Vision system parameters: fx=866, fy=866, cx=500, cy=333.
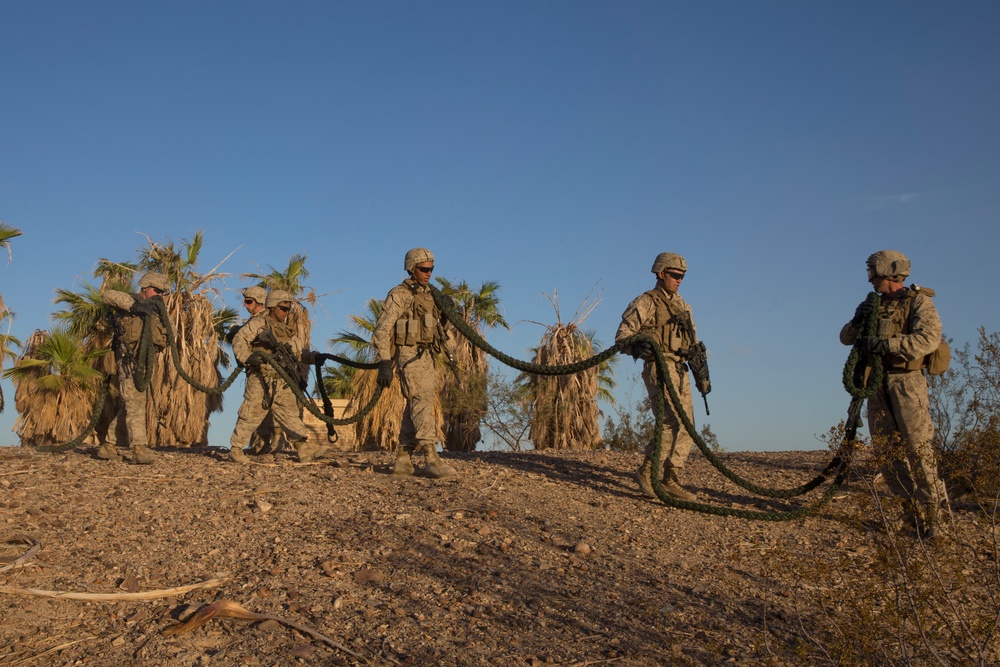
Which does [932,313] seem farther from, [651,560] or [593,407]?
[593,407]

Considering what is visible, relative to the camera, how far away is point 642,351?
26.0 ft

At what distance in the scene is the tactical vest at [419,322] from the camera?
8.55 m

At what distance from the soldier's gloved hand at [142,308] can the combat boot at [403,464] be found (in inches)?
137

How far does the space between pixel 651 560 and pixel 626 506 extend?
1600 millimetres

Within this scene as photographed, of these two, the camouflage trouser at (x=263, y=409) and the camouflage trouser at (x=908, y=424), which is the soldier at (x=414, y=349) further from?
the camouflage trouser at (x=908, y=424)

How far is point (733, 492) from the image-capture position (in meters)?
8.53

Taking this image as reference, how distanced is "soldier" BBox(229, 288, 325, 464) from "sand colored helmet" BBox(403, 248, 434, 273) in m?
2.08

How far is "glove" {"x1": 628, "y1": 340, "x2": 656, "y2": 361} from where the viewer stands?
7887 mm

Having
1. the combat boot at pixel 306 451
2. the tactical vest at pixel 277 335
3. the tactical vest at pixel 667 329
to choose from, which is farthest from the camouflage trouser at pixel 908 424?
the tactical vest at pixel 277 335

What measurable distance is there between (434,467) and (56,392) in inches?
495

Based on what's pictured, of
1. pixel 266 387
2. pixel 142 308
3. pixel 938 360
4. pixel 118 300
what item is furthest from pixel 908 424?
pixel 118 300

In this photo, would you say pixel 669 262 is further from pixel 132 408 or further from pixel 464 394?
pixel 464 394

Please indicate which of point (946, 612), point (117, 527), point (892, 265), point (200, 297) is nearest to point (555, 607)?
point (946, 612)

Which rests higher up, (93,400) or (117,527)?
(93,400)
